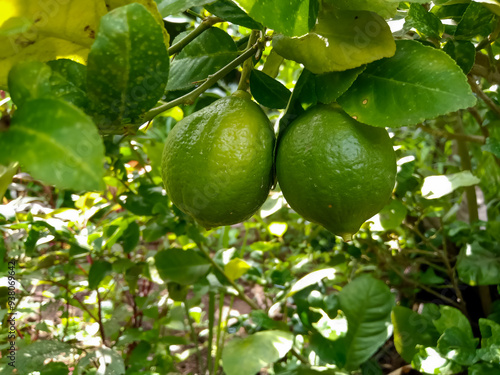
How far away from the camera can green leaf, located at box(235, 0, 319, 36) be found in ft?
1.13

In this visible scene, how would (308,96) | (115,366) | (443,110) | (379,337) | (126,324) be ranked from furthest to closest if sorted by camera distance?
(126,324), (379,337), (115,366), (308,96), (443,110)

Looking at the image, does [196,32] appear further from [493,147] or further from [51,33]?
[493,147]

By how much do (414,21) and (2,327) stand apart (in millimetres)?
1067

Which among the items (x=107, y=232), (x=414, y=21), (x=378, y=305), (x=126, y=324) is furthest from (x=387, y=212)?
(x=126, y=324)

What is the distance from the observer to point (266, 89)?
507mm

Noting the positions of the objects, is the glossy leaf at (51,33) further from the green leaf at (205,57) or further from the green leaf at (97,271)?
the green leaf at (97,271)

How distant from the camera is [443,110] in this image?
35cm

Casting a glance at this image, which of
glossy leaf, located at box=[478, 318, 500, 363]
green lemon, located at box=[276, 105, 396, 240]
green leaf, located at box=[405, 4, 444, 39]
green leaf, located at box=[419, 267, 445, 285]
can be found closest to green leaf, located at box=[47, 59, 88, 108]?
green lemon, located at box=[276, 105, 396, 240]

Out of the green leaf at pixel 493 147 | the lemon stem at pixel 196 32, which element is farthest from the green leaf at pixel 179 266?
the green leaf at pixel 493 147

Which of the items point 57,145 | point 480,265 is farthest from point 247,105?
point 480,265

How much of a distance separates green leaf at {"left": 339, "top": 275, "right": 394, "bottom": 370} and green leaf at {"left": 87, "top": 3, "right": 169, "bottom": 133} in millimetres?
798

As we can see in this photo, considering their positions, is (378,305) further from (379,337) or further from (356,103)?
(356,103)

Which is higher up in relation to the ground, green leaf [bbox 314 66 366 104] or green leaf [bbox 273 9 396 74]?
green leaf [bbox 273 9 396 74]

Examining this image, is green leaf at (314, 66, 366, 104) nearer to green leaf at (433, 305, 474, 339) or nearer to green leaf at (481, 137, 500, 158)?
green leaf at (481, 137, 500, 158)
